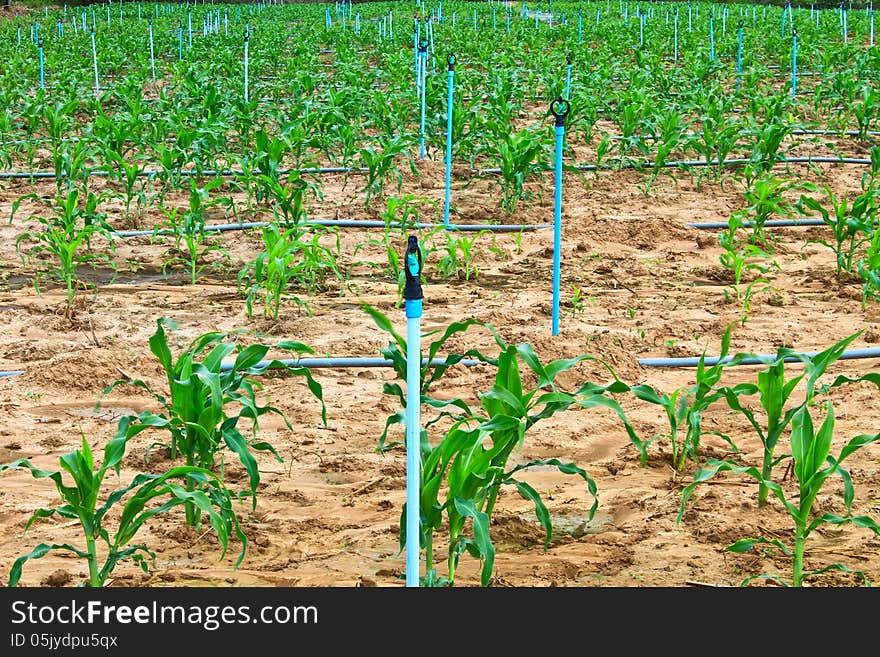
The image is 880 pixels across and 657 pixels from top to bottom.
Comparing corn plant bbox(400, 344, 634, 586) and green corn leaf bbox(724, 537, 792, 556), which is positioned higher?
corn plant bbox(400, 344, 634, 586)

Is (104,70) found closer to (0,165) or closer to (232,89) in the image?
(232,89)

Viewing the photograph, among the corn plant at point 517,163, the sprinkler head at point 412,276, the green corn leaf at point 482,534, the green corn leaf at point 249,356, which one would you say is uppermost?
the corn plant at point 517,163

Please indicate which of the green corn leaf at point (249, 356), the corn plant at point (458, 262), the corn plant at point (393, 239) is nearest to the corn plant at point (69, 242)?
the corn plant at point (393, 239)

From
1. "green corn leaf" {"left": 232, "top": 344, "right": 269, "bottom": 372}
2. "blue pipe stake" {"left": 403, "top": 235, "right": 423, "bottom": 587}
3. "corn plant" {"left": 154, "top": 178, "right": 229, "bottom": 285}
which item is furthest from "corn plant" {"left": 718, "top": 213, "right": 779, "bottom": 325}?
"blue pipe stake" {"left": 403, "top": 235, "right": 423, "bottom": 587}

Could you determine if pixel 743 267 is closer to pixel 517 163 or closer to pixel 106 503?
pixel 517 163

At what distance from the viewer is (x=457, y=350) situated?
513 centimetres

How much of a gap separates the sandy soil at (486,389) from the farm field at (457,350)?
2 cm

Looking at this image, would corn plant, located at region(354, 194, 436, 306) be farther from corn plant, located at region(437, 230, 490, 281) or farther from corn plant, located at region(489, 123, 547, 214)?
corn plant, located at region(489, 123, 547, 214)

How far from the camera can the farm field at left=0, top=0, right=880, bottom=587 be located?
133 inches

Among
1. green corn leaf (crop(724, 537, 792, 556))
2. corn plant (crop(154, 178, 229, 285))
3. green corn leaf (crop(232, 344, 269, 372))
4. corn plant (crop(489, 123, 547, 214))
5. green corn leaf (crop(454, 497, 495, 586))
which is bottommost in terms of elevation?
green corn leaf (crop(724, 537, 792, 556))

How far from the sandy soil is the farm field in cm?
2

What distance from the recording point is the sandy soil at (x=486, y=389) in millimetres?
3432

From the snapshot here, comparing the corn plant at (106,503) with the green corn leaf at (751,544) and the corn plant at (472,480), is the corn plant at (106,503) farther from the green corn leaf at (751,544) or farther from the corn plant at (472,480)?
the green corn leaf at (751,544)

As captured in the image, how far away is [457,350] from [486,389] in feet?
1.34
